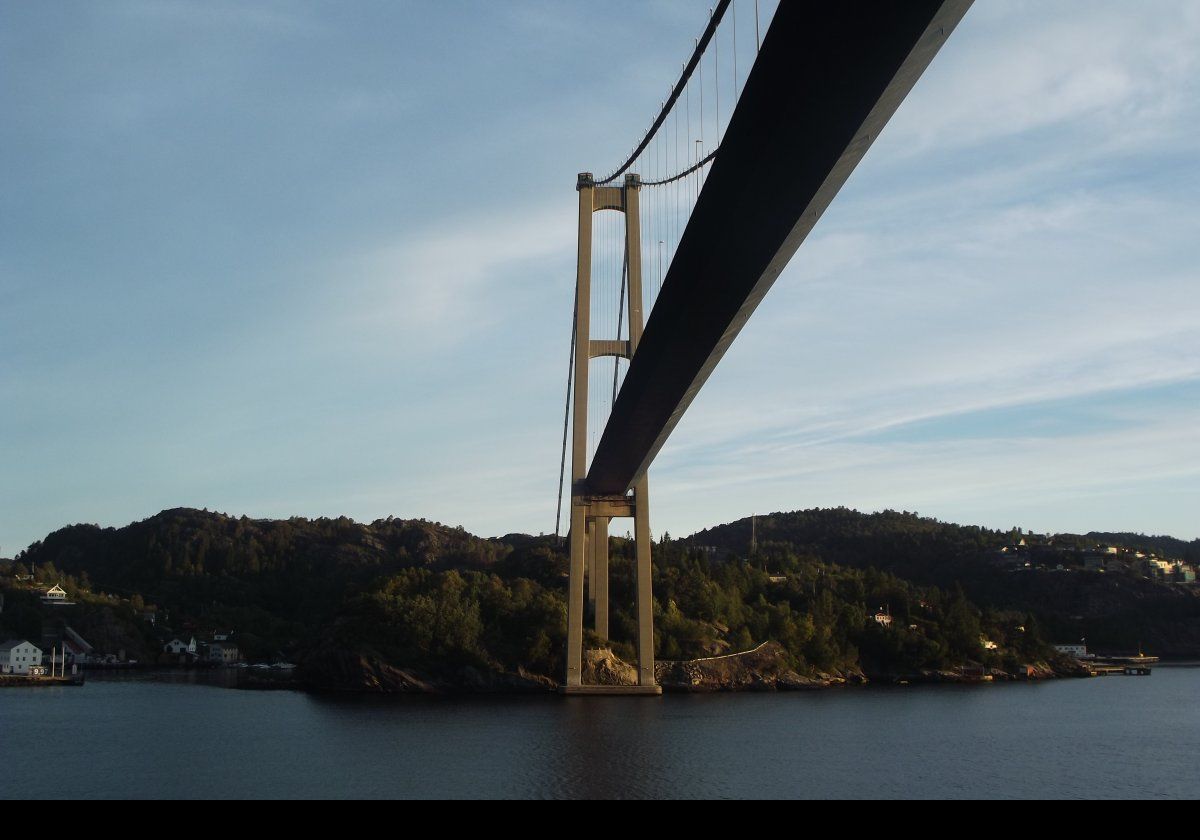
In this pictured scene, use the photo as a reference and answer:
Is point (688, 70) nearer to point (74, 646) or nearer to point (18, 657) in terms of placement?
point (18, 657)

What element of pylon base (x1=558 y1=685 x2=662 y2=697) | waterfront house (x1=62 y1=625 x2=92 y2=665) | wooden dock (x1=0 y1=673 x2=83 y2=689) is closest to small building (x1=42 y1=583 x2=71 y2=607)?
waterfront house (x1=62 y1=625 x2=92 y2=665)

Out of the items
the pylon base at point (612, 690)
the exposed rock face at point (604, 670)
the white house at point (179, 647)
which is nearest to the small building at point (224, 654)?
the white house at point (179, 647)

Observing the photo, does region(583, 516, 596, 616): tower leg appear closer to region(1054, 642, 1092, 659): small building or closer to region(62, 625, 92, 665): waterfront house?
region(62, 625, 92, 665): waterfront house

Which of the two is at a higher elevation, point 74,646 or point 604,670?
point 74,646

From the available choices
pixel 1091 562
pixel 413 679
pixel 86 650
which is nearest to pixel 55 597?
pixel 86 650

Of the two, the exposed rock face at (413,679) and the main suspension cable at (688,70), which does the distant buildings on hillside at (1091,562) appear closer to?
the exposed rock face at (413,679)

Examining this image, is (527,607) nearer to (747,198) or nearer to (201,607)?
(747,198)

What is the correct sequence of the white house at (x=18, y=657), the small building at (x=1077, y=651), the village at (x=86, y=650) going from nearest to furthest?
the white house at (x=18, y=657) < the village at (x=86, y=650) < the small building at (x=1077, y=651)
